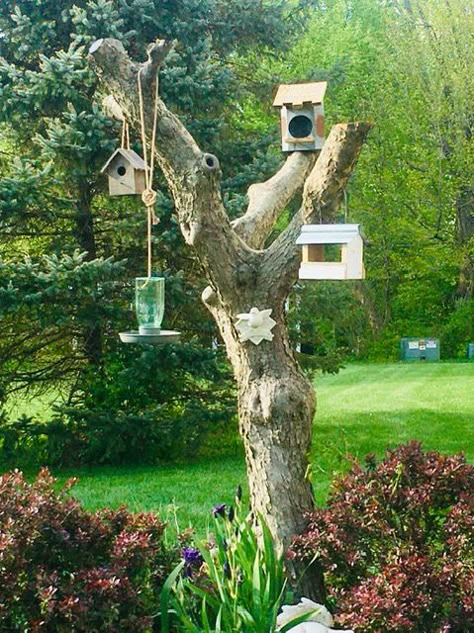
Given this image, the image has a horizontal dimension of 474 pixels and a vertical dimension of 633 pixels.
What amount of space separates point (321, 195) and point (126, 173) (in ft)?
3.67

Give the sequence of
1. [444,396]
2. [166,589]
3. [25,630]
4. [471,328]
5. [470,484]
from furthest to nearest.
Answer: [471,328] → [444,396] → [470,484] → [166,589] → [25,630]

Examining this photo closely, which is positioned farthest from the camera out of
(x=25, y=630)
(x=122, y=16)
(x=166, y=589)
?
(x=122, y=16)

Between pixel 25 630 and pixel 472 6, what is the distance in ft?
65.8

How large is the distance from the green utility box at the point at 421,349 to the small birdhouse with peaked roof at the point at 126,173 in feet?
51.1

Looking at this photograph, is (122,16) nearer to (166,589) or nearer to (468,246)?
(166,589)

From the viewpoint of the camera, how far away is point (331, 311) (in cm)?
863

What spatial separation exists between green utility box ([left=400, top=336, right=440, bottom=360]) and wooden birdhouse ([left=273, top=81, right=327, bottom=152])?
15.6 m

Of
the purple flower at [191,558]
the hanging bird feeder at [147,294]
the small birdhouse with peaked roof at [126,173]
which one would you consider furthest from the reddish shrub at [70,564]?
the small birdhouse with peaked roof at [126,173]

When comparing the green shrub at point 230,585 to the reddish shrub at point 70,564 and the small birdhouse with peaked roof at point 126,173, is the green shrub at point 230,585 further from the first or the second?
the small birdhouse with peaked roof at point 126,173

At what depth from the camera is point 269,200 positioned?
397 cm

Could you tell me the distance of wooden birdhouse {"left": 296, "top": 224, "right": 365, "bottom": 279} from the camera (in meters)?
3.37

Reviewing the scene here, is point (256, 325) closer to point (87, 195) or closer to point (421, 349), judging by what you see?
point (87, 195)

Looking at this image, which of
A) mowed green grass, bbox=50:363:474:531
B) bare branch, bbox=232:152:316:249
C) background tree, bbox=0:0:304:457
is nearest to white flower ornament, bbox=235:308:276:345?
bare branch, bbox=232:152:316:249

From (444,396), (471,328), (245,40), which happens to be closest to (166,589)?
(245,40)
